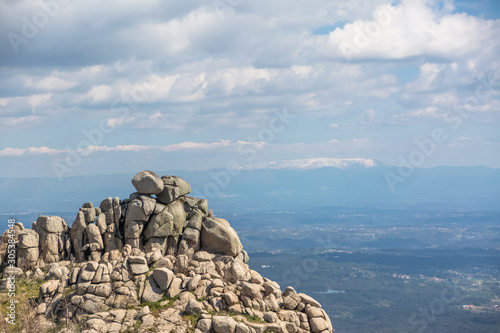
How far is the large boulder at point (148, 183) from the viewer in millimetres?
50031

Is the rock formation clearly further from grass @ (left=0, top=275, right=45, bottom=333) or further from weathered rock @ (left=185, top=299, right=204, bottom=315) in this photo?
grass @ (left=0, top=275, right=45, bottom=333)

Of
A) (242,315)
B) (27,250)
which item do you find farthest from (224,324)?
(27,250)

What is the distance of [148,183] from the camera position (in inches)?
1971

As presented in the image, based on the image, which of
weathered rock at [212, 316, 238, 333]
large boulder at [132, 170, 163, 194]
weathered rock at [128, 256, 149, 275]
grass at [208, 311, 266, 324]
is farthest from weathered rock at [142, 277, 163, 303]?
large boulder at [132, 170, 163, 194]

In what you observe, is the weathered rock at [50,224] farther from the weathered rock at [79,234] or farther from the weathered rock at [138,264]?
the weathered rock at [138,264]

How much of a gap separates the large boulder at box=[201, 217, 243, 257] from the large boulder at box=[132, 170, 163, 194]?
5.60 m

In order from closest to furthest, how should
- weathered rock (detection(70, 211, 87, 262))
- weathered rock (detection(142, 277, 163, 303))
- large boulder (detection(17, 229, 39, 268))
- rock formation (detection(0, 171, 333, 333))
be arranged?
1. rock formation (detection(0, 171, 333, 333))
2. weathered rock (detection(142, 277, 163, 303))
3. large boulder (detection(17, 229, 39, 268))
4. weathered rock (detection(70, 211, 87, 262))

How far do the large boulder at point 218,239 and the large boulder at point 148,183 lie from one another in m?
5.60

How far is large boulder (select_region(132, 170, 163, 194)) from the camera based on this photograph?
50031mm

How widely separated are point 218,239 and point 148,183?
8.34m

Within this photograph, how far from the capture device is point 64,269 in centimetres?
4391

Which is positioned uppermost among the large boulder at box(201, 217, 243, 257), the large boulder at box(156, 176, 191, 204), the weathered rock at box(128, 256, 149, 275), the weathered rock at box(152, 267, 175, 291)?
the large boulder at box(156, 176, 191, 204)

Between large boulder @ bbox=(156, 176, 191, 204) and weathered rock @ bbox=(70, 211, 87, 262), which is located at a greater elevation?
large boulder @ bbox=(156, 176, 191, 204)

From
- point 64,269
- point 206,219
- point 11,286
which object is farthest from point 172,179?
point 11,286
